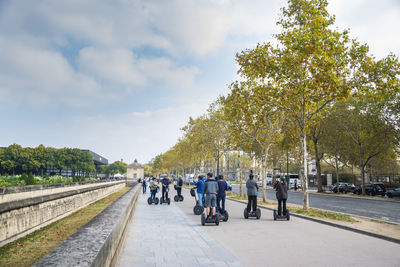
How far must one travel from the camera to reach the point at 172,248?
694cm

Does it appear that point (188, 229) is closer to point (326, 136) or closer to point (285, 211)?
point (285, 211)

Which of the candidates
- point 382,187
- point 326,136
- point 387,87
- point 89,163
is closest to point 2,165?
point 89,163

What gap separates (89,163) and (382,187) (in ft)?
248

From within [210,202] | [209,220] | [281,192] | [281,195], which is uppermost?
[281,192]

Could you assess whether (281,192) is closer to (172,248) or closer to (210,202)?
(210,202)

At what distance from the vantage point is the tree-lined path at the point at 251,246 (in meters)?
5.94

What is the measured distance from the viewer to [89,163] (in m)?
91.9

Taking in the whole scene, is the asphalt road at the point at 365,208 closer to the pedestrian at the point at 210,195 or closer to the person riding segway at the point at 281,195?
the person riding segway at the point at 281,195

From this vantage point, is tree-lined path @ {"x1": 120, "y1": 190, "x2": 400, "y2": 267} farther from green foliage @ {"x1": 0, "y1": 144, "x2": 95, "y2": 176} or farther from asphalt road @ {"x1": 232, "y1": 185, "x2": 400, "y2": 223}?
green foliage @ {"x1": 0, "y1": 144, "x2": 95, "y2": 176}

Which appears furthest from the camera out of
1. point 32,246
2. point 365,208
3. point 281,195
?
point 365,208

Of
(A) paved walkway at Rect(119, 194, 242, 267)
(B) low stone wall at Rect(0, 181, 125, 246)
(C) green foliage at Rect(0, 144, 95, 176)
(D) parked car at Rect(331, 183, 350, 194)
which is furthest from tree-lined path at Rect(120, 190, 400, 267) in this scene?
(C) green foliage at Rect(0, 144, 95, 176)

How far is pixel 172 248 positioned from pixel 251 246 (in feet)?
5.92

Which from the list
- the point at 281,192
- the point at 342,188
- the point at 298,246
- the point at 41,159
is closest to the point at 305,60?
the point at 281,192

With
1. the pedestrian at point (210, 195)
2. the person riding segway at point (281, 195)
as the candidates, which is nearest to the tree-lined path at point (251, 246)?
the pedestrian at point (210, 195)
